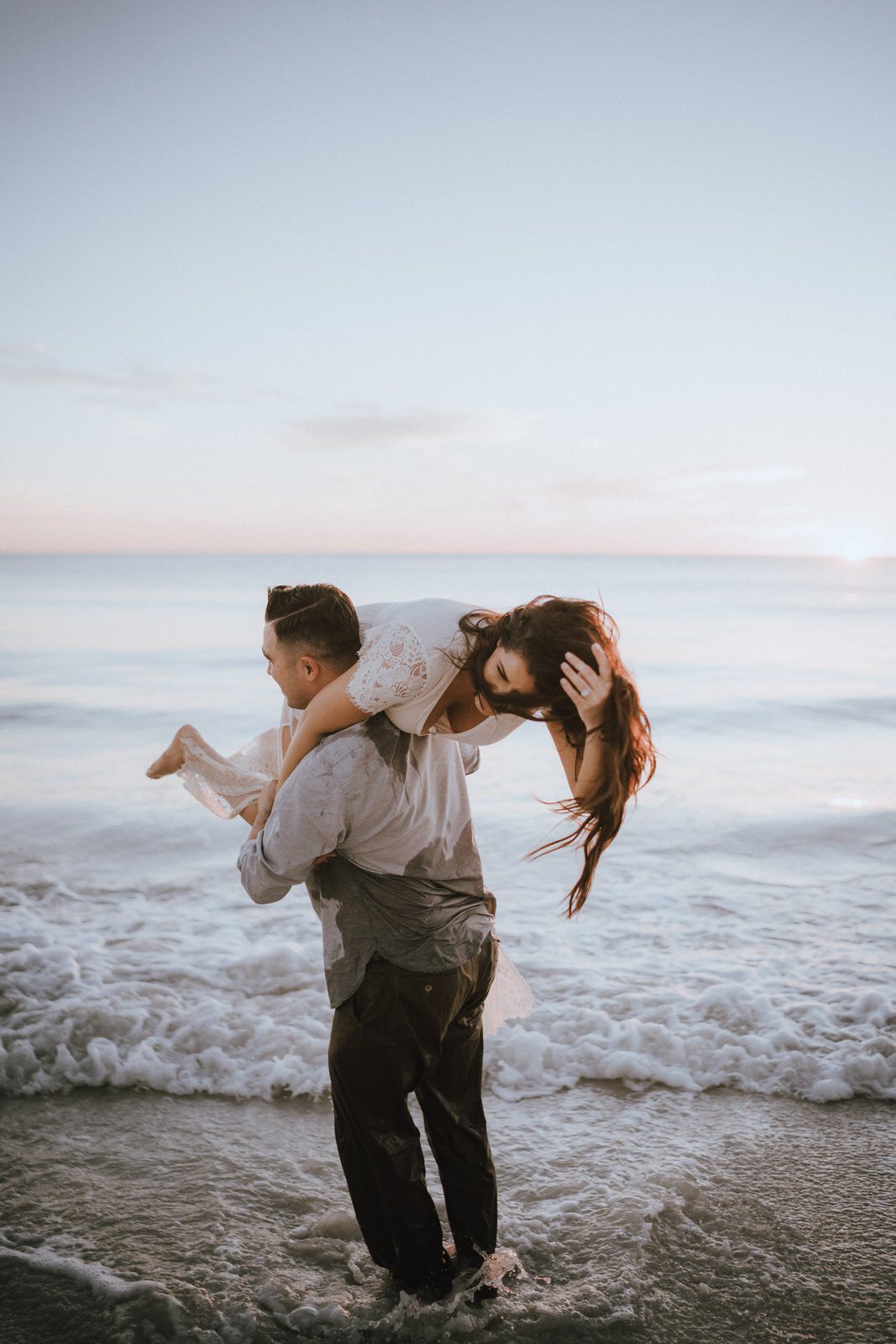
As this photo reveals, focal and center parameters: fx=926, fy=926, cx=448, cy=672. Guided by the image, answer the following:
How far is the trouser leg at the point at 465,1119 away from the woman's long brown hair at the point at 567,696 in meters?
0.62

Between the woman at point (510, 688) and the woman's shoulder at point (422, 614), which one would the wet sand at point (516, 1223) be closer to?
the woman at point (510, 688)

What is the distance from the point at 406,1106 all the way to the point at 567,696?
127 cm

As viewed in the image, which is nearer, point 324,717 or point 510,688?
point 510,688

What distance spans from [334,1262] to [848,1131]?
2.25 m

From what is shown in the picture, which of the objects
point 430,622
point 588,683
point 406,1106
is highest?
point 430,622

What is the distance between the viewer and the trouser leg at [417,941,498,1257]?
2.72 metres

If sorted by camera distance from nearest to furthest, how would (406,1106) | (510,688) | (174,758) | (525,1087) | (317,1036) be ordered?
(510,688)
(406,1106)
(174,758)
(525,1087)
(317,1036)

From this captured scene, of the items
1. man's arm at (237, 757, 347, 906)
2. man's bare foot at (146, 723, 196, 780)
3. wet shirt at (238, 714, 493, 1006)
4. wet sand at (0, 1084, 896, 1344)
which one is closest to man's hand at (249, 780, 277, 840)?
wet shirt at (238, 714, 493, 1006)

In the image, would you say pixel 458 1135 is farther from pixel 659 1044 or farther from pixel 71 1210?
pixel 659 1044

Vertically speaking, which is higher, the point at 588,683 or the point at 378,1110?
the point at 588,683

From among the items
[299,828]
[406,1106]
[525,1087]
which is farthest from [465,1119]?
[525,1087]

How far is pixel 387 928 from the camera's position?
259cm

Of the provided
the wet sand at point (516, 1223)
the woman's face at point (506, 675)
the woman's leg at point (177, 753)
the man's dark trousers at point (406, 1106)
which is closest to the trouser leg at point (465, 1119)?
the man's dark trousers at point (406, 1106)

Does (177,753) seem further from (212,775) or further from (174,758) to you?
(212,775)
